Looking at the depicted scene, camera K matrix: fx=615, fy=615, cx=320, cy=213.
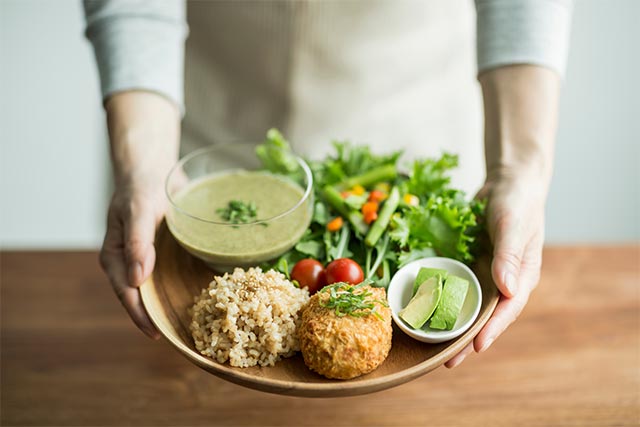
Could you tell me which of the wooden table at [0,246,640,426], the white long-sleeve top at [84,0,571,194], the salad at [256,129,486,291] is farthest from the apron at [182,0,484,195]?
the wooden table at [0,246,640,426]

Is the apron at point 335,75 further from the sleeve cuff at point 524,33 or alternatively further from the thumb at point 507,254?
the thumb at point 507,254

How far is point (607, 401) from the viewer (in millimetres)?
2727

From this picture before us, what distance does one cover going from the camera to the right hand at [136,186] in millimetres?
2418

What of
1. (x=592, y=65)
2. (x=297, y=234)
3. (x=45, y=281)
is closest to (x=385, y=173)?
(x=297, y=234)

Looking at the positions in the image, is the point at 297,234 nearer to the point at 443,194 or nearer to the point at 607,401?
the point at 443,194

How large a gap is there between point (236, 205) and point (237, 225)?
10.3 inches

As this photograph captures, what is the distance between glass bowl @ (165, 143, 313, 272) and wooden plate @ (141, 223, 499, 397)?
0.14 m

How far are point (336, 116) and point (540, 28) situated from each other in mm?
1137

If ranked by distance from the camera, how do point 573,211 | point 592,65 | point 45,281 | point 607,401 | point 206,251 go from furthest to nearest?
1. point 573,211
2. point 592,65
3. point 45,281
4. point 607,401
5. point 206,251

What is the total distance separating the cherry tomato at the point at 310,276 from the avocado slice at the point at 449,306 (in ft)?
1.65

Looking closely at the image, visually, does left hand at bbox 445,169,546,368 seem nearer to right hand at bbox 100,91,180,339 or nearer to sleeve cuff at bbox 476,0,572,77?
sleeve cuff at bbox 476,0,572,77

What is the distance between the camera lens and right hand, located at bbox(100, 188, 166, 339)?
2.40 metres

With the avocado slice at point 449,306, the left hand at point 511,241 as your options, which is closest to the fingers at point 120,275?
the avocado slice at point 449,306

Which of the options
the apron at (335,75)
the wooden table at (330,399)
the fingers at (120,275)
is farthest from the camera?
the apron at (335,75)
